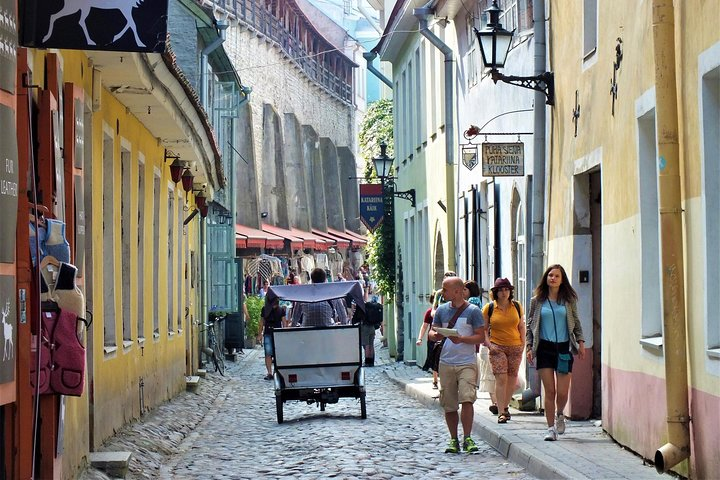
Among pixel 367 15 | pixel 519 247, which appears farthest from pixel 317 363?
pixel 367 15

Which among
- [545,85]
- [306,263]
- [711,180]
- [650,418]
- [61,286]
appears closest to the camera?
[61,286]

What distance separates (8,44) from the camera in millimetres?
7434

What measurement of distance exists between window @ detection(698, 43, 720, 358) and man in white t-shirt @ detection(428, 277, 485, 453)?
3.85 metres

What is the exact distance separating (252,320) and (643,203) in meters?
26.7

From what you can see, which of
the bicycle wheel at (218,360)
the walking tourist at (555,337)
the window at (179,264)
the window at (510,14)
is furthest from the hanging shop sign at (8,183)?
the bicycle wheel at (218,360)

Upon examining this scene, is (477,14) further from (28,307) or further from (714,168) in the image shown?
(28,307)

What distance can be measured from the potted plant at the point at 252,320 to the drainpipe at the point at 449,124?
529 inches

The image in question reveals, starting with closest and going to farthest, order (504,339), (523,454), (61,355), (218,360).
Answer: (61,355)
(523,454)
(504,339)
(218,360)

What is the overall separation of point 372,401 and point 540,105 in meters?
6.09

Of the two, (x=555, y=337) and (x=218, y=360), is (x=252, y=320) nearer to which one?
(x=218, y=360)

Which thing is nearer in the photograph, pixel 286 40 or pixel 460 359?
pixel 460 359

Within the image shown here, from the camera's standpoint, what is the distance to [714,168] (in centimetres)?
934

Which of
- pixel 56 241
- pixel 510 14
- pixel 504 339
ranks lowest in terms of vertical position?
pixel 504 339

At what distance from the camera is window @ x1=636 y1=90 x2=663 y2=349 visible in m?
11.5
